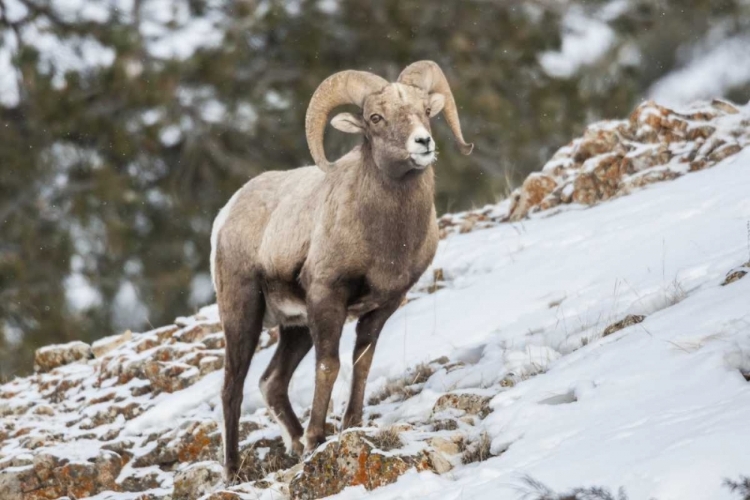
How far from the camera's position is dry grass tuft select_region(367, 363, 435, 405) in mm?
5500

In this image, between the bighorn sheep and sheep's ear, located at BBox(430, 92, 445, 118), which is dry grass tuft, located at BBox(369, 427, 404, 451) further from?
sheep's ear, located at BBox(430, 92, 445, 118)

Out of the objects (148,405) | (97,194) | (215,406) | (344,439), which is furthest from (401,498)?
(97,194)

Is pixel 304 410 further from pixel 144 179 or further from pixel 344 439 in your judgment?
pixel 144 179

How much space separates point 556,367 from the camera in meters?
4.52

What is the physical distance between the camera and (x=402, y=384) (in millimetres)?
5559

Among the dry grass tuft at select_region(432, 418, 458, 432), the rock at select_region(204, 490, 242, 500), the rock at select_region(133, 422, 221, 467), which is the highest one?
the dry grass tuft at select_region(432, 418, 458, 432)

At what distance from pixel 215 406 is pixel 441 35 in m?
7.37

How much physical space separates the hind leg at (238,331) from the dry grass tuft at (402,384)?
75 cm

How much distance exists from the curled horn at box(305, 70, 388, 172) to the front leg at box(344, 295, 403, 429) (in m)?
0.80

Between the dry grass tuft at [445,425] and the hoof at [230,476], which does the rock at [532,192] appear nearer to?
the hoof at [230,476]

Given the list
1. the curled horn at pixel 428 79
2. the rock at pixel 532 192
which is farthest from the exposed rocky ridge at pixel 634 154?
the curled horn at pixel 428 79

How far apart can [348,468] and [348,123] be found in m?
1.97

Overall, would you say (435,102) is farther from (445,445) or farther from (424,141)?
(445,445)

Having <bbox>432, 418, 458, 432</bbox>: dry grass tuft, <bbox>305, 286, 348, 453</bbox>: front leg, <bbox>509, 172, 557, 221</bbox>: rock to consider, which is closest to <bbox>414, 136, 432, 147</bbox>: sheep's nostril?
<bbox>305, 286, 348, 453</bbox>: front leg
